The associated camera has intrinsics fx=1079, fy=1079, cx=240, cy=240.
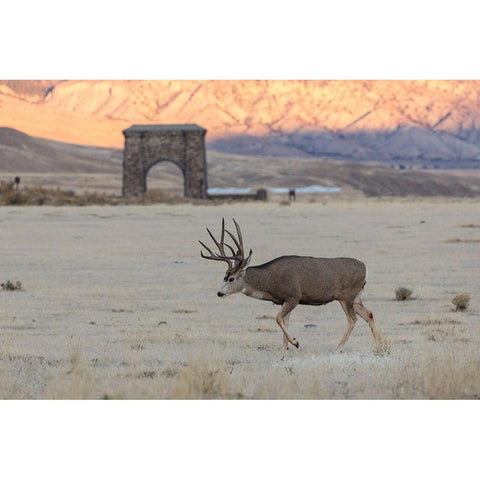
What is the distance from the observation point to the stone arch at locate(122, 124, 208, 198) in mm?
68375

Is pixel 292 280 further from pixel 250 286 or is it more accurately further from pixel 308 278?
pixel 250 286

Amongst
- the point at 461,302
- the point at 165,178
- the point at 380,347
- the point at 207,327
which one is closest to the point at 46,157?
the point at 165,178

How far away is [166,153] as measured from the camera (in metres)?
69.8

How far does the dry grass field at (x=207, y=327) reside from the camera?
931cm

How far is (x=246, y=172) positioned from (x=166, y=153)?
66236 millimetres

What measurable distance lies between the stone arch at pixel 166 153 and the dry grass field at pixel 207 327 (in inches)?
1513

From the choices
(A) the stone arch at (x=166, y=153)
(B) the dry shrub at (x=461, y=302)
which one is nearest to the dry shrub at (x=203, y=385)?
(B) the dry shrub at (x=461, y=302)

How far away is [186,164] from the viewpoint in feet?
227

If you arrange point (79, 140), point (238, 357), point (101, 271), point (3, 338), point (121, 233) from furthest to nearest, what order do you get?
point (79, 140) < point (121, 233) < point (101, 271) < point (3, 338) < point (238, 357)

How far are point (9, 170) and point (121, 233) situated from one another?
95672mm

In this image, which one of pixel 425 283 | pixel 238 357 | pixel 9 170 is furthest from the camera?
pixel 9 170

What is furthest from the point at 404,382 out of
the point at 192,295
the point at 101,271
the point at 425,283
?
the point at 101,271

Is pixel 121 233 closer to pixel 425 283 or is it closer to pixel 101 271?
pixel 101 271

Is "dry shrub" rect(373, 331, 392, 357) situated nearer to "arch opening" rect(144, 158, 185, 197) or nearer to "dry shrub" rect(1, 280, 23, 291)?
"dry shrub" rect(1, 280, 23, 291)
